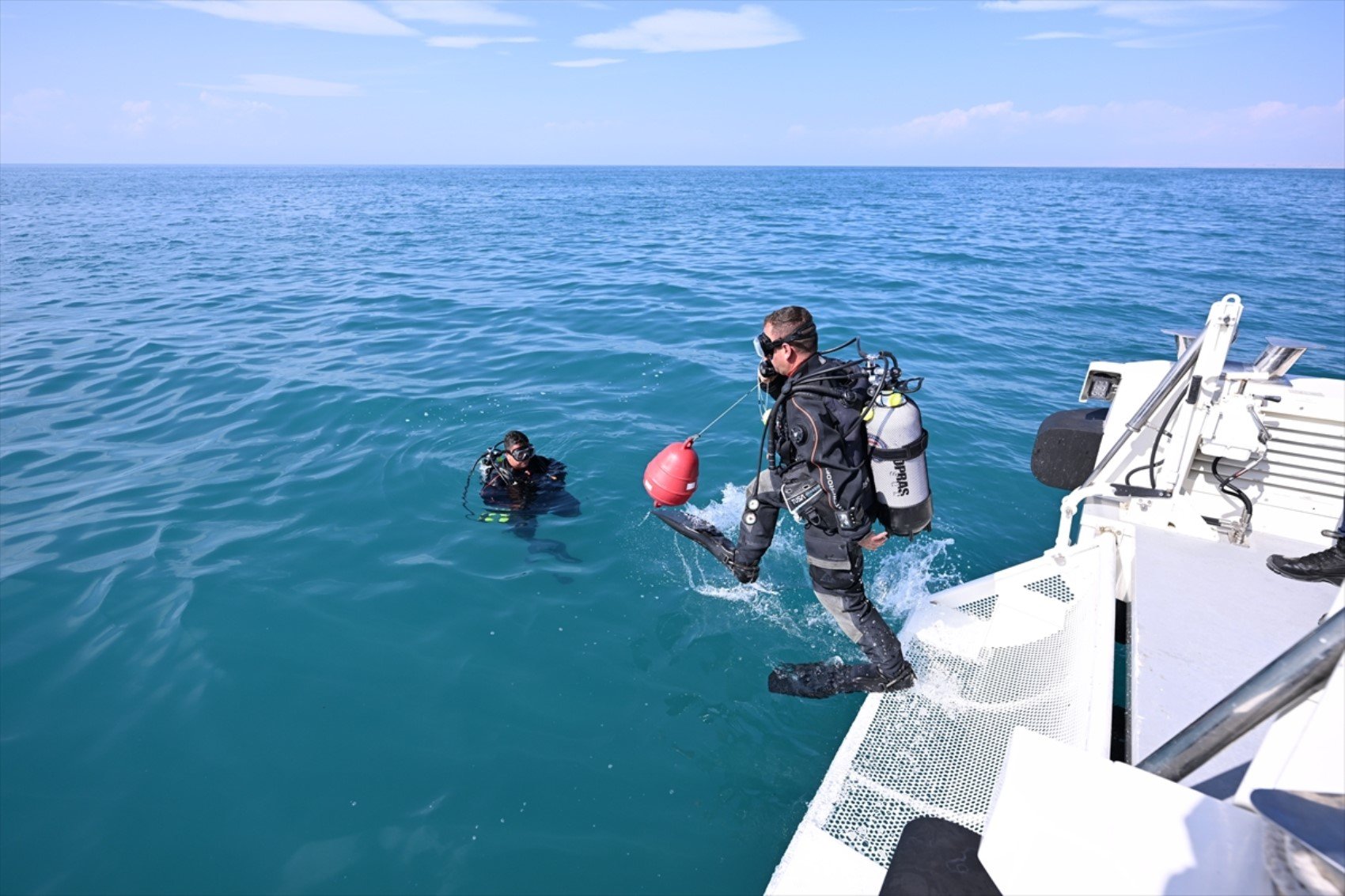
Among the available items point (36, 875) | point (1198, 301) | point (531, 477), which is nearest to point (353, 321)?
point (531, 477)

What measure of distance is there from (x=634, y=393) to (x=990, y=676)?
6.75m

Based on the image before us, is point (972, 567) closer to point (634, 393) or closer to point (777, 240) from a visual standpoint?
→ point (634, 393)

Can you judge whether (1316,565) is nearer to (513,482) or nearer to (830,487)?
(830,487)

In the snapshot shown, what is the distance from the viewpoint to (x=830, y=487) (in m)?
3.89

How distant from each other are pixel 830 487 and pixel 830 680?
142cm

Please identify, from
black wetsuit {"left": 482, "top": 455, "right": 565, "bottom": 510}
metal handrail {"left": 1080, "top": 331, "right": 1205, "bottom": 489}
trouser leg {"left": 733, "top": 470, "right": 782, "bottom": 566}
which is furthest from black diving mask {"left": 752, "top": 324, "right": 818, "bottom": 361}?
black wetsuit {"left": 482, "top": 455, "right": 565, "bottom": 510}

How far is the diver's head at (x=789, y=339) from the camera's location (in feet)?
12.8

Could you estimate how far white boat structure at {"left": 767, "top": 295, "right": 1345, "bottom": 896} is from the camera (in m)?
1.29

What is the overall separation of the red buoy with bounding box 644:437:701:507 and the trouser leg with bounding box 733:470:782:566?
0.41m

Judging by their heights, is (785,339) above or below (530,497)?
above

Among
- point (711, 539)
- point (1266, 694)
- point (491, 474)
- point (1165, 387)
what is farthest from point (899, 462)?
point (491, 474)

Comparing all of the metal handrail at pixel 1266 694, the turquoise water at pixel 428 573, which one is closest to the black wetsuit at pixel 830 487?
the turquoise water at pixel 428 573

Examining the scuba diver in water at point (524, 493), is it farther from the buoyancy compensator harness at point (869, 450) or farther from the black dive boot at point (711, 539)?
the buoyancy compensator harness at point (869, 450)

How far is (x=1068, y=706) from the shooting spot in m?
3.52
